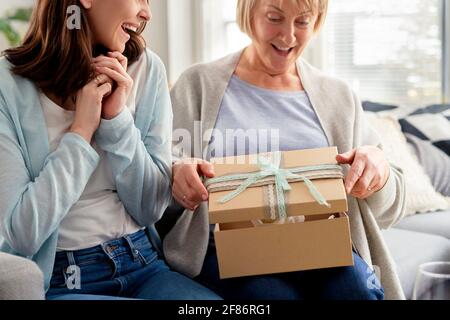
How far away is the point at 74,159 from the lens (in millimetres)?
928

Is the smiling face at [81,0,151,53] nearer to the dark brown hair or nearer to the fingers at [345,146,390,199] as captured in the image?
the dark brown hair

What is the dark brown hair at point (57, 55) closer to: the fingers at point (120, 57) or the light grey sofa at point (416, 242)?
the fingers at point (120, 57)

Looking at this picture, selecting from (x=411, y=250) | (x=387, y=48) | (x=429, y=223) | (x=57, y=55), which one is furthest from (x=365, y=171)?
(x=387, y=48)

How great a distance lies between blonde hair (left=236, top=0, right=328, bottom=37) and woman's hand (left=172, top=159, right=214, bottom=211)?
0.36 meters

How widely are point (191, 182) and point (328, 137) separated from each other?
31 cm

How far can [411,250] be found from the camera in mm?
1604

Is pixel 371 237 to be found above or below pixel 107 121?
below

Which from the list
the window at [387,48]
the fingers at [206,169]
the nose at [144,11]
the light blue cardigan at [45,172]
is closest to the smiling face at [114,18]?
the nose at [144,11]

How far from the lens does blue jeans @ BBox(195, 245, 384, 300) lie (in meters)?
1.00

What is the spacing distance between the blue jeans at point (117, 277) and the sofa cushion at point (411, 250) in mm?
567

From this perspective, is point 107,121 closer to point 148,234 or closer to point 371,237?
point 148,234

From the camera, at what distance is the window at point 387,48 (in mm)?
2637
